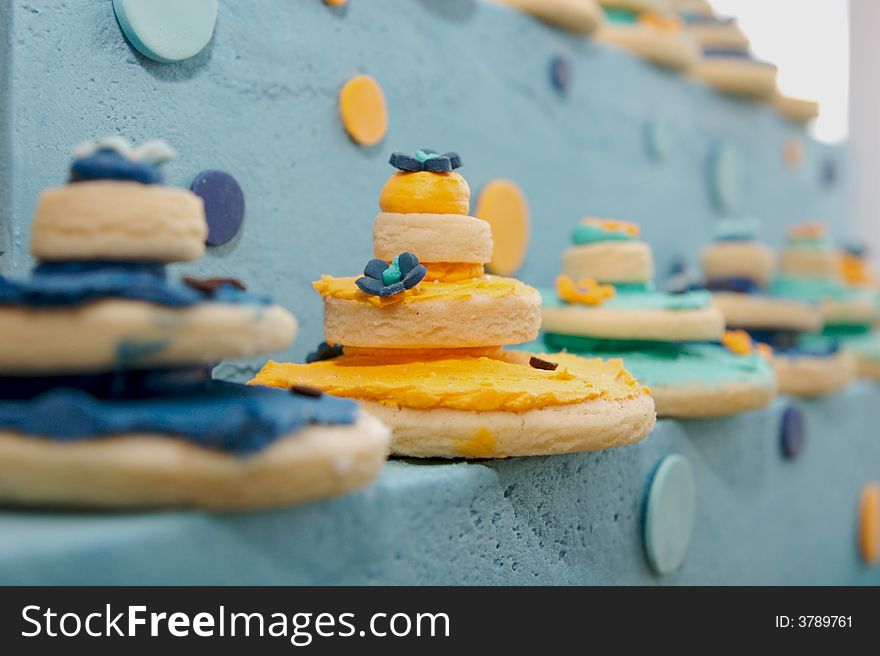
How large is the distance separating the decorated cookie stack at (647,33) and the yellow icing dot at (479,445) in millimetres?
1861

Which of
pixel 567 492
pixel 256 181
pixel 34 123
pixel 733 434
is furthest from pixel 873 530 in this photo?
pixel 34 123

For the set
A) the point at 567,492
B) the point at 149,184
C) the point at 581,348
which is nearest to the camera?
the point at 149,184

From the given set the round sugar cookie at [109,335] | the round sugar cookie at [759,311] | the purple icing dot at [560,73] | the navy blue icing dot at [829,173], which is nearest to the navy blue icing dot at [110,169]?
the round sugar cookie at [109,335]

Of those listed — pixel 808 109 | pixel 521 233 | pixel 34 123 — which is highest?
pixel 808 109

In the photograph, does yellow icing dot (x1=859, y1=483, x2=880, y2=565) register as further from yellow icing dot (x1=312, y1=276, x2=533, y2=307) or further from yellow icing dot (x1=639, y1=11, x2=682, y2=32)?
yellow icing dot (x1=312, y1=276, x2=533, y2=307)

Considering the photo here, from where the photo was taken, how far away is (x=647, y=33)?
9.62ft

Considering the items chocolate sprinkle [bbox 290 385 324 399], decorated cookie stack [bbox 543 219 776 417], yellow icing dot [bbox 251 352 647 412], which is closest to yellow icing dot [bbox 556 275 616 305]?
decorated cookie stack [bbox 543 219 776 417]

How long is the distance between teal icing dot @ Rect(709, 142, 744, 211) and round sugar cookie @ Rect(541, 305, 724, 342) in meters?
1.48

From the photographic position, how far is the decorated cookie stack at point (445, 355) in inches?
51.7

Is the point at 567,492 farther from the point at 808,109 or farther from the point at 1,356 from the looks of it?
the point at 808,109

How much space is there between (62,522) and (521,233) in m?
1.65

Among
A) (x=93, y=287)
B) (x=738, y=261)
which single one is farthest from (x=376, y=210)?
(x=738, y=261)

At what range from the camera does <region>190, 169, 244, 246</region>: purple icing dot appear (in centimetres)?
163

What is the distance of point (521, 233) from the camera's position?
2.39m
